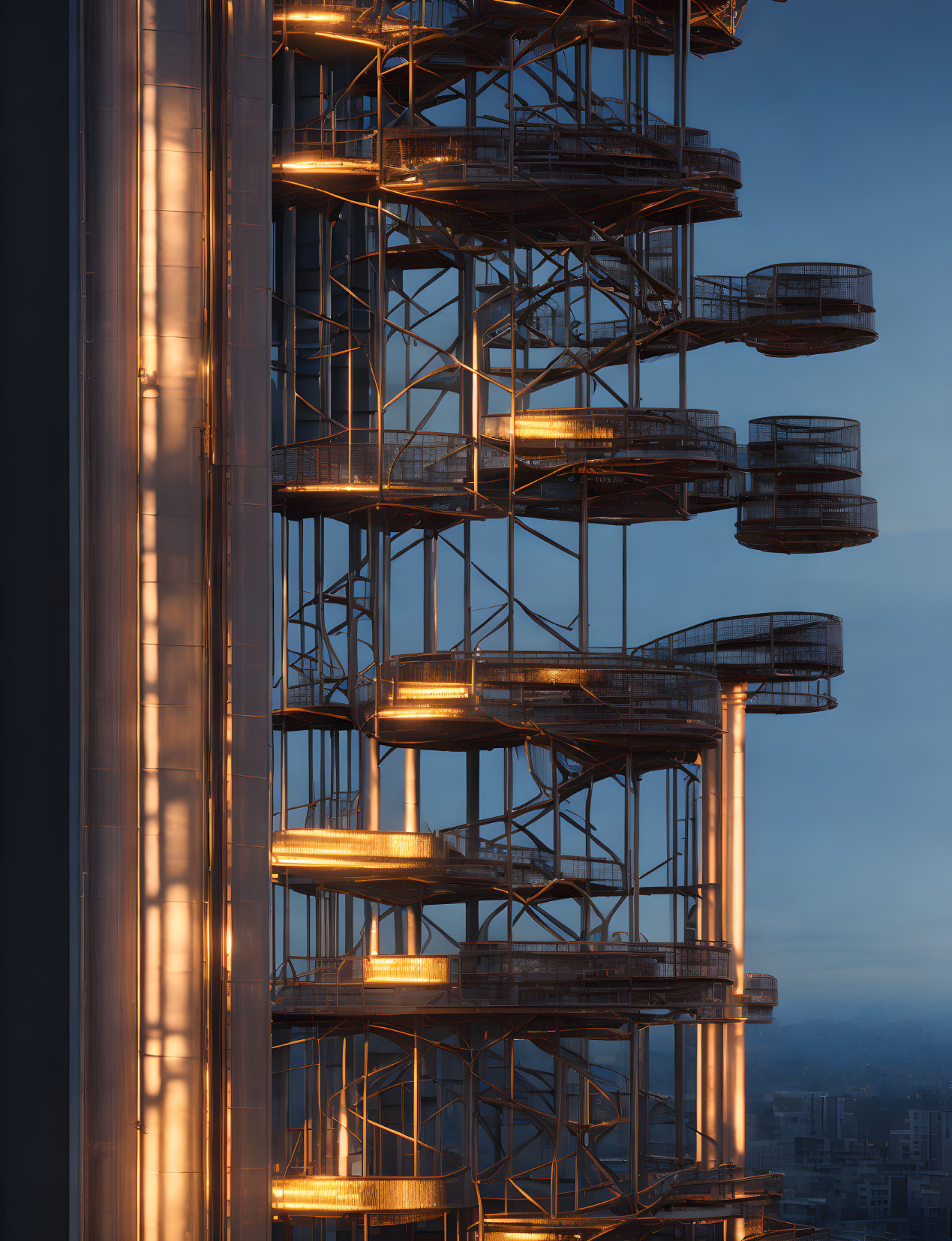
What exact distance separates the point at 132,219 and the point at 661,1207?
593 inches

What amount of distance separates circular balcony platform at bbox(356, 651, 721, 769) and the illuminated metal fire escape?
0.04 meters

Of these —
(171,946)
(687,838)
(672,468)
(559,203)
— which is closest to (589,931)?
(687,838)

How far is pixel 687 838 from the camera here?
1101 inches

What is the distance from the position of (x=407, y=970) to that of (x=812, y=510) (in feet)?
31.3

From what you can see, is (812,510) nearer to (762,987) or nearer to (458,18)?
(762,987)

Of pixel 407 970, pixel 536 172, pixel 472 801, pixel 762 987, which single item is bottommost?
pixel 762 987

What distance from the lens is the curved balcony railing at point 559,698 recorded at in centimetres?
2253

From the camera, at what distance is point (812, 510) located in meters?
27.9

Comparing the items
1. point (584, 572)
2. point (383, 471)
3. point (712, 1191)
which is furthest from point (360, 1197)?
point (383, 471)

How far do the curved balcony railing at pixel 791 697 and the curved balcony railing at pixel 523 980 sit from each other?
Answer: 20.9ft

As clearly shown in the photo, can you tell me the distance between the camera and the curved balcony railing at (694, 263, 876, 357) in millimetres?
26719
